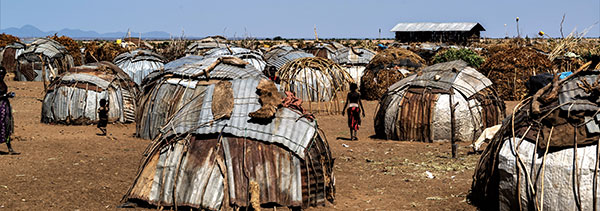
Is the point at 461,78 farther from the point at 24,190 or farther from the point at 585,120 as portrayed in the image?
the point at 24,190

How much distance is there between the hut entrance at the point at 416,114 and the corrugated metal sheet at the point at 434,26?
50.4 meters

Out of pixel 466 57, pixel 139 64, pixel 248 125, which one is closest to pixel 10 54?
pixel 139 64

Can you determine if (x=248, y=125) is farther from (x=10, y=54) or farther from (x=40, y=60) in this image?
(x=10, y=54)

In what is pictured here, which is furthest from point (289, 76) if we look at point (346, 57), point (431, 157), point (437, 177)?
point (437, 177)

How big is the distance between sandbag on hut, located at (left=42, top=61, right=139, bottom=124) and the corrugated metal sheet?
165 ft


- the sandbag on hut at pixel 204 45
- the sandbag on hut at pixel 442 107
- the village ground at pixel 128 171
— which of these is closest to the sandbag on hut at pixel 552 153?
the village ground at pixel 128 171

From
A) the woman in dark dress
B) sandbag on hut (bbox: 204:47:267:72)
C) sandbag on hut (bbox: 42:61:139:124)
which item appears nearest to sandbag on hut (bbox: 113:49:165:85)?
sandbag on hut (bbox: 204:47:267:72)

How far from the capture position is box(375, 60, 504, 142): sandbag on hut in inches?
617

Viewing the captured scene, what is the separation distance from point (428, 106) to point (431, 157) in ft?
6.96

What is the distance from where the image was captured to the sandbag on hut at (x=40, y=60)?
33.0 meters

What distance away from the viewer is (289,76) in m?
23.4

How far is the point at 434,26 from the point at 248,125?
6273cm

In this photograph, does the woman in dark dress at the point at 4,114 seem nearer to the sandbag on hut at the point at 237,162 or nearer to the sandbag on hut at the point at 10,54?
the sandbag on hut at the point at 237,162

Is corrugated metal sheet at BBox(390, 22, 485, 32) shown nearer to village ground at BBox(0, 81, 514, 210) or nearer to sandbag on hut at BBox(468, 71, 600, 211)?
village ground at BBox(0, 81, 514, 210)
